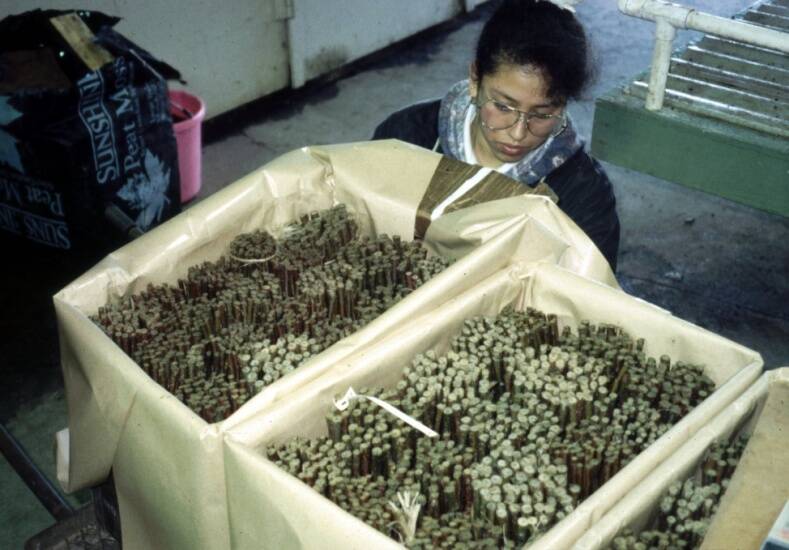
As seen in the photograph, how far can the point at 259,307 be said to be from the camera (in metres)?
1.83

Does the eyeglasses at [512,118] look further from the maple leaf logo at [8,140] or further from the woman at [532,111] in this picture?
the maple leaf logo at [8,140]

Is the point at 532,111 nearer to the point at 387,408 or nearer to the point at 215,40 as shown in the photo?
the point at 387,408

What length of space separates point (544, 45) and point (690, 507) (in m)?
1.19

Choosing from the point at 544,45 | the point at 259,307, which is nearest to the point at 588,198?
the point at 544,45

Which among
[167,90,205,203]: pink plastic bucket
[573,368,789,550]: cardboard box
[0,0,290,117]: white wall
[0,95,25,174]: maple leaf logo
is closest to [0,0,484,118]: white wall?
[0,0,290,117]: white wall

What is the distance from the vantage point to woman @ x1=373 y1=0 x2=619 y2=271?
6.84 ft

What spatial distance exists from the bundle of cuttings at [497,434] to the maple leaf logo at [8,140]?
2.56 m

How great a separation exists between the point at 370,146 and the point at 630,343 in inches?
32.2

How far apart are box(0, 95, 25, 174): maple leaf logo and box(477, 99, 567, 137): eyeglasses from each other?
7.34 ft

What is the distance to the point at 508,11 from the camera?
7.14ft

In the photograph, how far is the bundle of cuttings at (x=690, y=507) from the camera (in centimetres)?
127

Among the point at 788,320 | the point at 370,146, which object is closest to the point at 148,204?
the point at 370,146

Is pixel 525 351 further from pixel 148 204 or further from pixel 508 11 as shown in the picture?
pixel 148 204

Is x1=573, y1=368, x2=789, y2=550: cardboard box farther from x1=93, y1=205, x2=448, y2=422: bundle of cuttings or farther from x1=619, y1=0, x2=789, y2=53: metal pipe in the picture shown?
x1=619, y1=0, x2=789, y2=53: metal pipe
